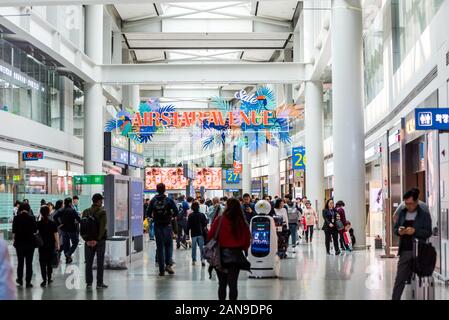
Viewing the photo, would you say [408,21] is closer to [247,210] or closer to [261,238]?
[247,210]

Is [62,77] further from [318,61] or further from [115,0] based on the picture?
[115,0]

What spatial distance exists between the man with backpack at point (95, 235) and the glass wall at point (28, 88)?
569 inches

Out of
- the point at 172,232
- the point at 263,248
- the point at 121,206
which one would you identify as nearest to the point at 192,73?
the point at 121,206

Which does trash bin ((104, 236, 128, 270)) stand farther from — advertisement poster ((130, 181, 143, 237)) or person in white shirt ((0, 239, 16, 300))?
person in white shirt ((0, 239, 16, 300))

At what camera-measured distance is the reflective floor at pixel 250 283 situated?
36.7ft

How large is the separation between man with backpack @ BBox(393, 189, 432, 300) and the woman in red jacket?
77.8 inches

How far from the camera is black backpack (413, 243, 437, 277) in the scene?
8.96 metres

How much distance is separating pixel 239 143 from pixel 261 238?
21644 millimetres

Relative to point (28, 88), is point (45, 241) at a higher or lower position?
lower

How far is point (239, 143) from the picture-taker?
35.7 metres

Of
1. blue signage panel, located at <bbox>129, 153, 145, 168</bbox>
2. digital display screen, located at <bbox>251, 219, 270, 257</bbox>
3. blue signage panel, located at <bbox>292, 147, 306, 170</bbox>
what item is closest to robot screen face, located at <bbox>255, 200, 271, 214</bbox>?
digital display screen, located at <bbox>251, 219, 270, 257</bbox>

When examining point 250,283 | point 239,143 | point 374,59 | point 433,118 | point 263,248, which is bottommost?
point 250,283
